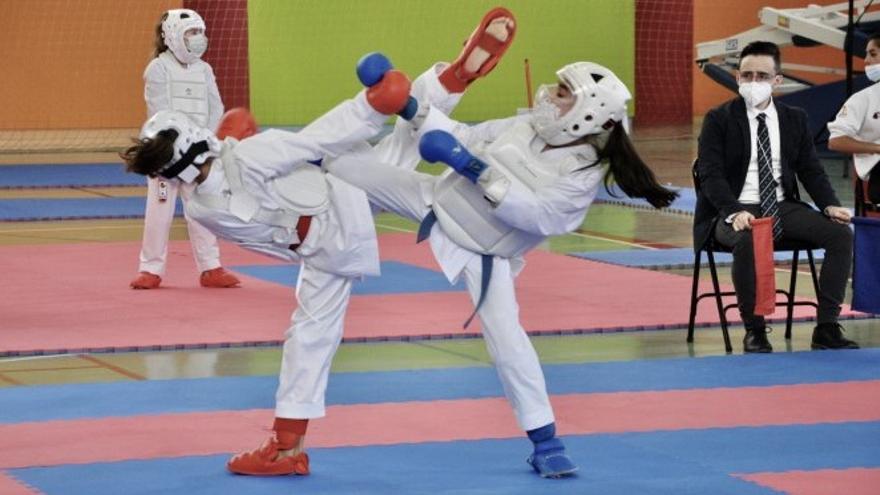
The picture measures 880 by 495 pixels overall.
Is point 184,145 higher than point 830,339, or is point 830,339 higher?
point 184,145

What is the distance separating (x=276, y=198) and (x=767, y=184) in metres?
3.52

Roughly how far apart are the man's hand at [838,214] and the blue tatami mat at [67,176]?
11.1 metres

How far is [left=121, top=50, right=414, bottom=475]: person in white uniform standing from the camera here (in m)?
5.59

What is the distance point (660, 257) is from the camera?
11.9m

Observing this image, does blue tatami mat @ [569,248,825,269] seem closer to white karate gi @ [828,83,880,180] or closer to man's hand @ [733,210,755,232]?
white karate gi @ [828,83,880,180]

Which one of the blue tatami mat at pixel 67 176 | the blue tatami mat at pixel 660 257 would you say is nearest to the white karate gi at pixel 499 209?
the blue tatami mat at pixel 660 257

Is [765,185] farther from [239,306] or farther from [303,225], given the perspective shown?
[303,225]

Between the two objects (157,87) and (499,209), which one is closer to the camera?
(499,209)

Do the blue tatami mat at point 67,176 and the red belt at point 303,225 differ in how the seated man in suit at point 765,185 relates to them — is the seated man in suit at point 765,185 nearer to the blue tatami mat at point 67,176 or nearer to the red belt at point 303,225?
the red belt at point 303,225

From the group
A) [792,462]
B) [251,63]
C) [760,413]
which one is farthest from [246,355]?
[251,63]

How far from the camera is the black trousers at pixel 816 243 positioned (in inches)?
325

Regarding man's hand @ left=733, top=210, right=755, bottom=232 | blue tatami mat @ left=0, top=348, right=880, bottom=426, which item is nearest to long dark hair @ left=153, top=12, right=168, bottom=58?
blue tatami mat @ left=0, top=348, right=880, bottom=426

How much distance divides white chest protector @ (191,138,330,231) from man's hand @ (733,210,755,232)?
118 inches

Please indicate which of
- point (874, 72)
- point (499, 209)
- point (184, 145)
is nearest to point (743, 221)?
point (874, 72)
